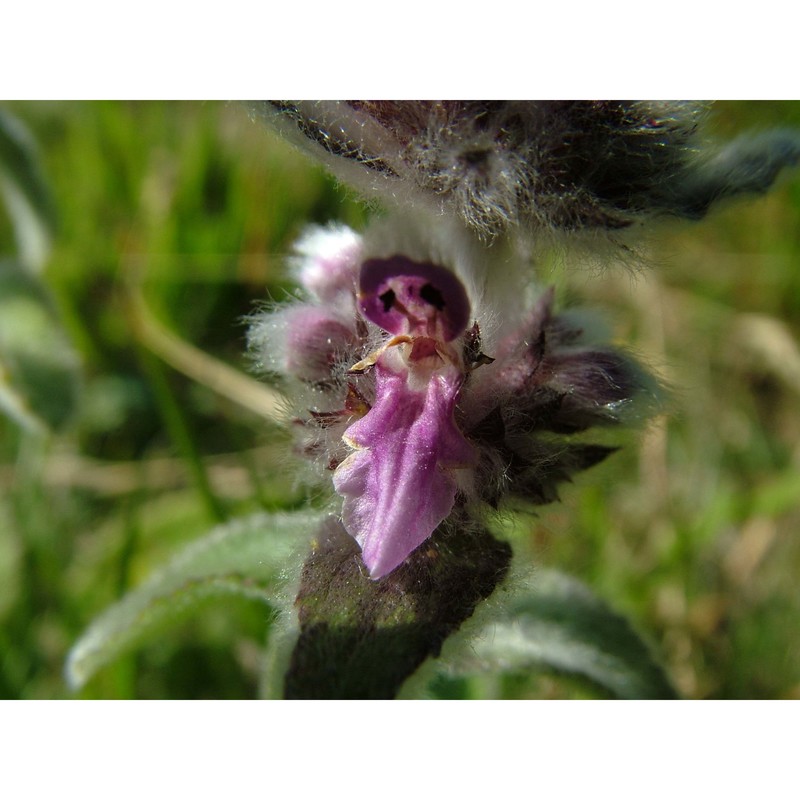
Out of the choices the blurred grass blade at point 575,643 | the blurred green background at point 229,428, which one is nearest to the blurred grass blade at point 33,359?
the blurred green background at point 229,428

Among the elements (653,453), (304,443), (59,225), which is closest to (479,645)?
(304,443)

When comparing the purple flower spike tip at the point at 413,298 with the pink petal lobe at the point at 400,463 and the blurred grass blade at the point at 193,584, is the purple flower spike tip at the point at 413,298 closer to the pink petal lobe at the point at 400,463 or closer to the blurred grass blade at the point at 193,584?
the pink petal lobe at the point at 400,463

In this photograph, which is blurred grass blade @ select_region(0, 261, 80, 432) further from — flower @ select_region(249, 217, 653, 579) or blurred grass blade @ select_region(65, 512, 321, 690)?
flower @ select_region(249, 217, 653, 579)

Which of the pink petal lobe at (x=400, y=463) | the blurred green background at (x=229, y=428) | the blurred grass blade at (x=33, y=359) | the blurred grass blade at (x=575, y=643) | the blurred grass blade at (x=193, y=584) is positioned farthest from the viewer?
the blurred grass blade at (x=33, y=359)

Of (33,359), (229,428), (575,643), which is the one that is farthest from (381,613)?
(33,359)

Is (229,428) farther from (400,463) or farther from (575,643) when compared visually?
(400,463)

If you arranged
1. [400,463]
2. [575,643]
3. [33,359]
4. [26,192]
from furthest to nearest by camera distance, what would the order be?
[26,192] → [33,359] → [575,643] → [400,463]

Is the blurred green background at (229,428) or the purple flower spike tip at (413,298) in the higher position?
the purple flower spike tip at (413,298)
